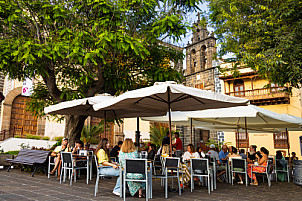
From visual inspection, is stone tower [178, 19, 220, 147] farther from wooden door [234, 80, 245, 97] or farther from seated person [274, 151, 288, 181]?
seated person [274, 151, 288, 181]

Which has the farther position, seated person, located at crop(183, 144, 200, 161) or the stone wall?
the stone wall

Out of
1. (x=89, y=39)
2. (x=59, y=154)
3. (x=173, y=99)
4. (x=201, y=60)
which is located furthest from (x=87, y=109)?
(x=201, y=60)

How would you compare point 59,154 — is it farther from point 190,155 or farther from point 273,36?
point 273,36

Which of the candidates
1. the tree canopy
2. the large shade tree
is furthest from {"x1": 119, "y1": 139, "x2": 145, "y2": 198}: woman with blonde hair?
the tree canopy

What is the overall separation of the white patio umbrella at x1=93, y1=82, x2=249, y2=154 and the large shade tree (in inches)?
66.4

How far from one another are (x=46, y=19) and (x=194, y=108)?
200 inches

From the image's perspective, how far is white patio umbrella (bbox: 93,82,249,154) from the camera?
5.13 metres

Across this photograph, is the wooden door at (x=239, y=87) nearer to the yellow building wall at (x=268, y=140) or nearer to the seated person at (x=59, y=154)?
the yellow building wall at (x=268, y=140)

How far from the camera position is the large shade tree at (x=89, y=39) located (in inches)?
290

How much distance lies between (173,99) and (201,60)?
2145cm

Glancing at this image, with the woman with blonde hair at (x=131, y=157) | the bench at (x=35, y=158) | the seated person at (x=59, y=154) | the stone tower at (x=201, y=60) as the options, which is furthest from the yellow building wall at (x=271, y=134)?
the woman with blonde hair at (x=131, y=157)

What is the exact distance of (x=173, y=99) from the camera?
255 inches

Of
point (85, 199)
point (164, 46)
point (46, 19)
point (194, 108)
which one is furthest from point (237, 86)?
point (85, 199)

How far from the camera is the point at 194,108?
7223 millimetres
